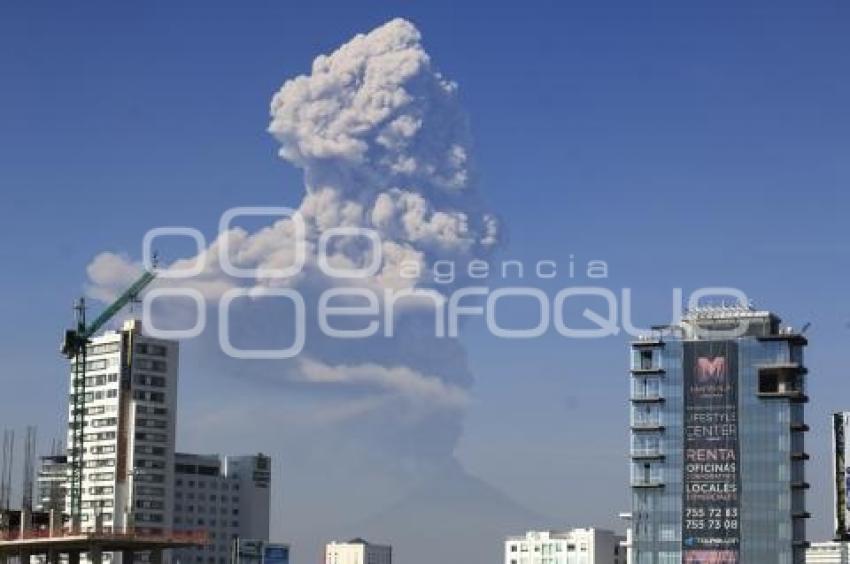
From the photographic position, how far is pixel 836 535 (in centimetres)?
18200

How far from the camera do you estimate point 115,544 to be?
179500mm

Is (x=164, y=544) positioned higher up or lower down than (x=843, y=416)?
lower down

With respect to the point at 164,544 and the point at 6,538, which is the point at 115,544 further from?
the point at 6,538

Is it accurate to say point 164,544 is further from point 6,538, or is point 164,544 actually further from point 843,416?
point 843,416

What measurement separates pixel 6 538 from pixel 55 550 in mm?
6783

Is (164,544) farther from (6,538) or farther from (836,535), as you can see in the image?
(836,535)

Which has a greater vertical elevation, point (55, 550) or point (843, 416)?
point (843, 416)

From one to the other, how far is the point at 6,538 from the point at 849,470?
97.0m

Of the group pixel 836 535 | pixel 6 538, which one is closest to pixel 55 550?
pixel 6 538

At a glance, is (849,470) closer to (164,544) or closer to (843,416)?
(843,416)

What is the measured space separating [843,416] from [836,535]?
1339 cm

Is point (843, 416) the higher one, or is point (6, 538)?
point (843, 416)

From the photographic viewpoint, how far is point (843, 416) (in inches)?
7170

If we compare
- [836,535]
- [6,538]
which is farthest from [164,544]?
[836,535]
